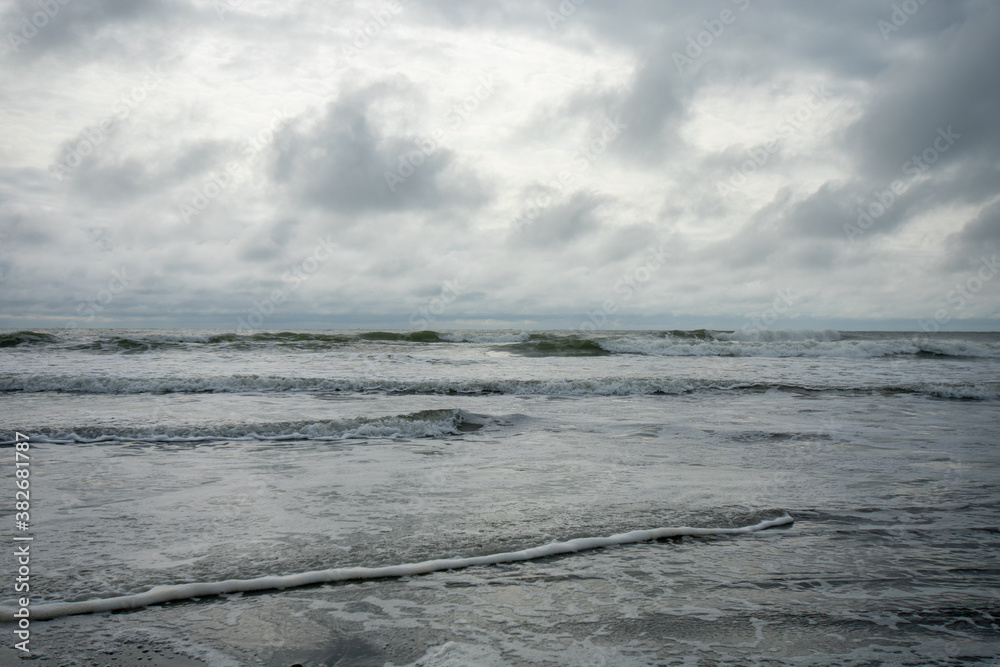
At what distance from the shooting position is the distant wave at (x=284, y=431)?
7.67 metres

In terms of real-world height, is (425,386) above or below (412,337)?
below

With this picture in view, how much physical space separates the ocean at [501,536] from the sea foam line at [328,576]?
0.01 m

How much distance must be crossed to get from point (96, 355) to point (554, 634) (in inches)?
897

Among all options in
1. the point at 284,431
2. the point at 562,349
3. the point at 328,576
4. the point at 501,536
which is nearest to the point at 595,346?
the point at 562,349

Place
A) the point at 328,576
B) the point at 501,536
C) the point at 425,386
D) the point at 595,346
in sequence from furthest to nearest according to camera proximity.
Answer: the point at 595,346
the point at 425,386
the point at 501,536
the point at 328,576

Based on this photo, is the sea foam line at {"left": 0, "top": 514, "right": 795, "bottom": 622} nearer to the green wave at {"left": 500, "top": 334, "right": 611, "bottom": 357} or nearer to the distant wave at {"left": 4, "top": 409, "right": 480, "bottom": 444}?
the distant wave at {"left": 4, "top": 409, "right": 480, "bottom": 444}

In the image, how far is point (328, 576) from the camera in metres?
3.23

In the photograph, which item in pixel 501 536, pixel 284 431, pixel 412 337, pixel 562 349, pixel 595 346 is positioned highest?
pixel 412 337

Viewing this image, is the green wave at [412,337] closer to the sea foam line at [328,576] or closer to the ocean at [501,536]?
the ocean at [501,536]

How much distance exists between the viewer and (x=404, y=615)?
2.80 m

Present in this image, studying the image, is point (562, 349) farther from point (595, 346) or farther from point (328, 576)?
point (328, 576)

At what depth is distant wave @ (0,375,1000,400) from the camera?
42.0 feet

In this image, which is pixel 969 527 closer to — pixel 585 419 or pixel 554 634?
pixel 554 634

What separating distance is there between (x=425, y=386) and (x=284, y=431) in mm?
5691
